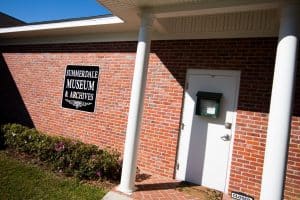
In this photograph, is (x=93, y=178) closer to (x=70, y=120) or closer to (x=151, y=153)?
(x=151, y=153)

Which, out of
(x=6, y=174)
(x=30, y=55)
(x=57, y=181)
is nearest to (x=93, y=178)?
(x=57, y=181)

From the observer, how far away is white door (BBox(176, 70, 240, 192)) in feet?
17.7

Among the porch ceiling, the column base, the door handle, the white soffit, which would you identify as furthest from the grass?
the white soffit

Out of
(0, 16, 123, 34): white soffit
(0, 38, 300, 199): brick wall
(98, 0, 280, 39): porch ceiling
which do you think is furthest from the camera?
(0, 16, 123, 34): white soffit

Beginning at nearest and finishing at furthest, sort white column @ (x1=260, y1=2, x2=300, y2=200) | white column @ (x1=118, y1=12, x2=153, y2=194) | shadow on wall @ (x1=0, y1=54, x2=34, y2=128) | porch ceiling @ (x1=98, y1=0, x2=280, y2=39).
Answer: white column @ (x1=260, y1=2, x2=300, y2=200) → porch ceiling @ (x1=98, y1=0, x2=280, y2=39) → white column @ (x1=118, y1=12, x2=153, y2=194) → shadow on wall @ (x1=0, y1=54, x2=34, y2=128)

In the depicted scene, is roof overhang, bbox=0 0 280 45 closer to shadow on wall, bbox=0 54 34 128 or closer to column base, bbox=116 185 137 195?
shadow on wall, bbox=0 54 34 128

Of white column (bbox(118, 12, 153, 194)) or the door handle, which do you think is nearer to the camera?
white column (bbox(118, 12, 153, 194))

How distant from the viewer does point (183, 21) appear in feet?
17.6

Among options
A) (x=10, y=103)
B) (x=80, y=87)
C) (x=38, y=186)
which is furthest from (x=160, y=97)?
(x=10, y=103)

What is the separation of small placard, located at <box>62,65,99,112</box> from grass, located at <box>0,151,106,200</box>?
217 cm

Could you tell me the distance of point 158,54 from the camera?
20.8 ft

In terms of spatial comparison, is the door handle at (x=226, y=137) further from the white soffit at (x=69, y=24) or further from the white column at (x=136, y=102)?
the white soffit at (x=69, y=24)

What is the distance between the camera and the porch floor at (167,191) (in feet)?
15.9

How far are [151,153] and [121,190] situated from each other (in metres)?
1.46
